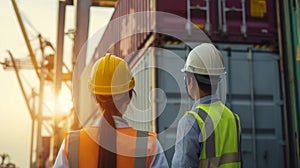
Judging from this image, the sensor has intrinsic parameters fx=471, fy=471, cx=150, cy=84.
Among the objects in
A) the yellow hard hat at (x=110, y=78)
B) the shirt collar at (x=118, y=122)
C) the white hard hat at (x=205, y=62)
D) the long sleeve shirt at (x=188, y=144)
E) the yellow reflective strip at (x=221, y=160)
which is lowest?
the yellow reflective strip at (x=221, y=160)

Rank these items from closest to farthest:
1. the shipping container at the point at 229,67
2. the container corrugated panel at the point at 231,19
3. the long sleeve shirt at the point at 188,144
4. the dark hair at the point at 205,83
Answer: the long sleeve shirt at the point at 188,144, the dark hair at the point at 205,83, the shipping container at the point at 229,67, the container corrugated panel at the point at 231,19

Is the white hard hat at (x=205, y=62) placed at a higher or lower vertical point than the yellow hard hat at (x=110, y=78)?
higher

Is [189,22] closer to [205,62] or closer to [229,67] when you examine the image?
[229,67]

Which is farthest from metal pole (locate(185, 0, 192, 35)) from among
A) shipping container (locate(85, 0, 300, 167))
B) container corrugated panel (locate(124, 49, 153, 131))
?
container corrugated panel (locate(124, 49, 153, 131))

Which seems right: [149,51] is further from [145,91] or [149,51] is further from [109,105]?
[109,105]

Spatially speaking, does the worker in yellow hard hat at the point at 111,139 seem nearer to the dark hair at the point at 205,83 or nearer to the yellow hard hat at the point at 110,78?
the yellow hard hat at the point at 110,78

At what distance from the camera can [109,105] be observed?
2.47m

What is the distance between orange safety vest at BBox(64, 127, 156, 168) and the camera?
93.5 inches

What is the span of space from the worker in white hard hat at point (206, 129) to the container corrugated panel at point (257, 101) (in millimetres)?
4029

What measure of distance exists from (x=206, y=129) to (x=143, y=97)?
14.8 feet

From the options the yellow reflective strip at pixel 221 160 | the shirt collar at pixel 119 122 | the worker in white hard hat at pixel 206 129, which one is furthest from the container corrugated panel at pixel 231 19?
the shirt collar at pixel 119 122

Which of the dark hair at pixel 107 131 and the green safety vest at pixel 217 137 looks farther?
the green safety vest at pixel 217 137

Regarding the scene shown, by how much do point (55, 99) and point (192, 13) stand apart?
2.72 metres

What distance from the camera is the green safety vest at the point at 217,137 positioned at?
9.27 feet
